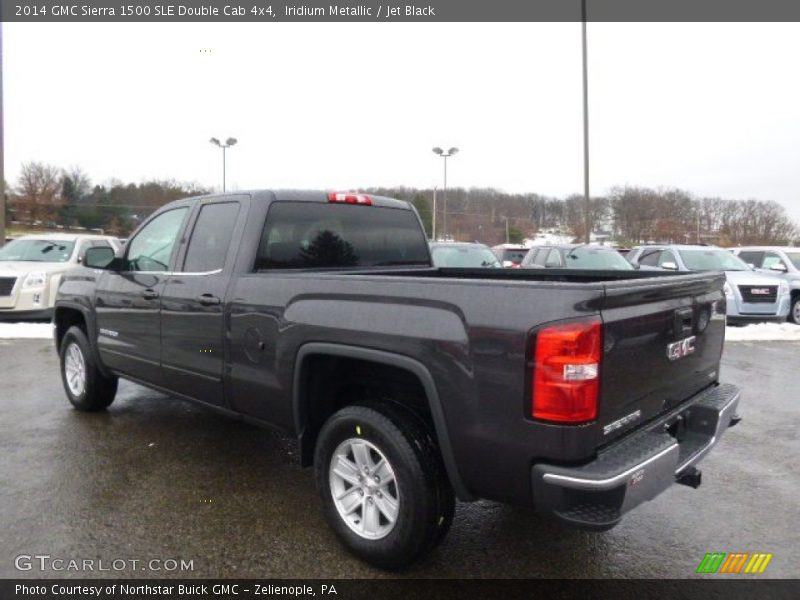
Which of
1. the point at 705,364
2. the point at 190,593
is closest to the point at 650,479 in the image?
the point at 705,364

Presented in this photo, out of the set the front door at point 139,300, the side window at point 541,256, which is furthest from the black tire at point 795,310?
the front door at point 139,300

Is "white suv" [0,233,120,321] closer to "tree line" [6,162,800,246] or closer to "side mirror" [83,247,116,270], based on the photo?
"side mirror" [83,247,116,270]

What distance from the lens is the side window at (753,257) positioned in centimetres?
1488

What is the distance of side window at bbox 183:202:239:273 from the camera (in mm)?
3881

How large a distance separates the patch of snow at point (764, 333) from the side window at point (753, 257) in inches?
127

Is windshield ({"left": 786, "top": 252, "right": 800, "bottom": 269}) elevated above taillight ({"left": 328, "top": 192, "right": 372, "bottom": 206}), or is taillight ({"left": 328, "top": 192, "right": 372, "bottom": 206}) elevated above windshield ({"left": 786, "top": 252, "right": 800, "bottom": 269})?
taillight ({"left": 328, "top": 192, "right": 372, "bottom": 206})

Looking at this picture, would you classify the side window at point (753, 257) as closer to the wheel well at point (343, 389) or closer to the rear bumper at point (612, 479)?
the rear bumper at point (612, 479)

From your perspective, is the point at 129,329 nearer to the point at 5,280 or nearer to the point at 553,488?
the point at 553,488

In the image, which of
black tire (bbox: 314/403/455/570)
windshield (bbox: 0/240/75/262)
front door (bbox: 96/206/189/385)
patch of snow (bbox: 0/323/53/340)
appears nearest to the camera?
black tire (bbox: 314/403/455/570)

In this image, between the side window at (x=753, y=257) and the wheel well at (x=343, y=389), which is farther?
the side window at (x=753, y=257)

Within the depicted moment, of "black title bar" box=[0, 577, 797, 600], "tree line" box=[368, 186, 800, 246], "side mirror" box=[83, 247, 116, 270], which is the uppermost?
"tree line" box=[368, 186, 800, 246]

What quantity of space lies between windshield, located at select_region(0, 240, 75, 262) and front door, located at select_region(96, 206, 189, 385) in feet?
27.0

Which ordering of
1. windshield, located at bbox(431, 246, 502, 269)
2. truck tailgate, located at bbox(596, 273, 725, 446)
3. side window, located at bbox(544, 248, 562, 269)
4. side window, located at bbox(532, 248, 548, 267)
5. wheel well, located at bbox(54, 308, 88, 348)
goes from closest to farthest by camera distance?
truck tailgate, located at bbox(596, 273, 725, 446) < wheel well, located at bbox(54, 308, 88, 348) < side window, located at bbox(544, 248, 562, 269) < windshield, located at bbox(431, 246, 502, 269) < side window, located at bbox(532, 248, 548, 267)

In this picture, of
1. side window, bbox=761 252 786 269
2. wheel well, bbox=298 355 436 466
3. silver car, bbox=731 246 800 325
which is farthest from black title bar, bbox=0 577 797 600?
side window, bbox=761 252 786 269
